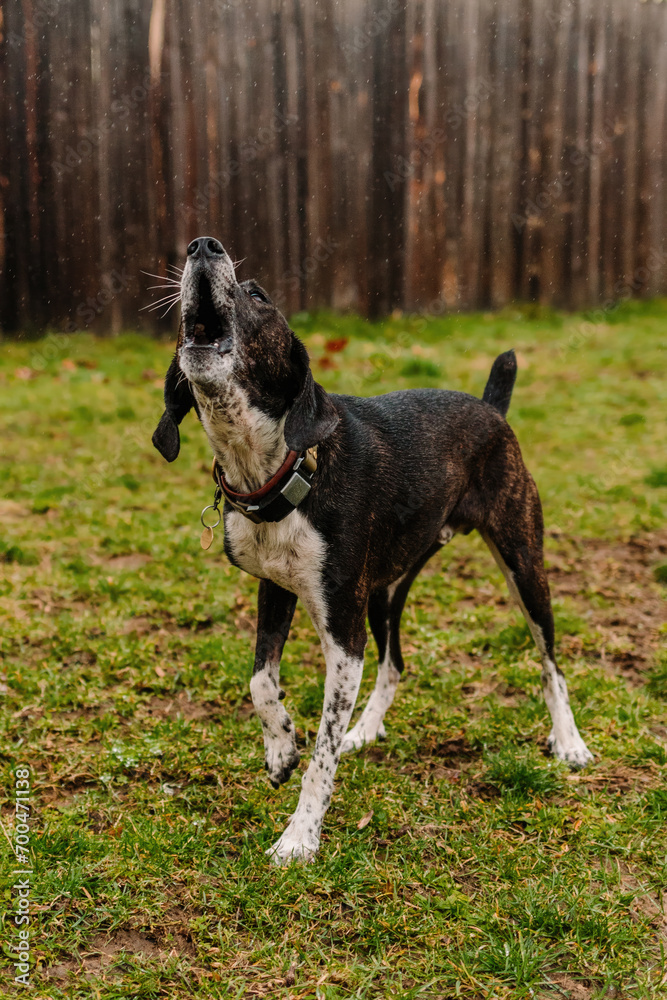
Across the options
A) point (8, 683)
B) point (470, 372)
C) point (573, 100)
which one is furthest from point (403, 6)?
point (8, 683)

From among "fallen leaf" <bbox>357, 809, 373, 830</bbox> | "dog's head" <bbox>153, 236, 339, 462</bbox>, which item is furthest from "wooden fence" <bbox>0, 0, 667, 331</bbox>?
"fallen leaf" <bbox>357, 809, 373, 830</bbox>

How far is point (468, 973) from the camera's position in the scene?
7.93 ft

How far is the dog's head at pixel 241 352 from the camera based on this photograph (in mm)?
2605

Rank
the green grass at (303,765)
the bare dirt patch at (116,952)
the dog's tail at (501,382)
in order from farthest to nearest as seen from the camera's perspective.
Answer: the dog's tail at (501,382) → the green grass at (303,765) → the bare dirt patch at (116,952)

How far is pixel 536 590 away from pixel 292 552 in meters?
1.18

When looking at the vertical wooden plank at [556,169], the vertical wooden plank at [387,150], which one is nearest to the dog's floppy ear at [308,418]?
the vertical wooden plank at [387,150]

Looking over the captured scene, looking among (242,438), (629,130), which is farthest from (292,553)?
(629,130)

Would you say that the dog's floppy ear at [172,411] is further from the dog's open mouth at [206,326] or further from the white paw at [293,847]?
the white paw at [293,847]

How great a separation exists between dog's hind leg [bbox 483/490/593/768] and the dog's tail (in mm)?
386

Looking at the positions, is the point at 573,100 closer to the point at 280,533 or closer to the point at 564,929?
the point at 280,533

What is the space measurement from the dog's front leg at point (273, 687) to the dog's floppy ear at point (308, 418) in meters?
0.62

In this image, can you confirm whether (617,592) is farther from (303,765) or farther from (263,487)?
(263,487)

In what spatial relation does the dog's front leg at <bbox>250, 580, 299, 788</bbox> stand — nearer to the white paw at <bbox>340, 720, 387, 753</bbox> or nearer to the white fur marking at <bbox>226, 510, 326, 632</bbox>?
the white fur marking at <bbox>226, 510, 326, 632</bbox>

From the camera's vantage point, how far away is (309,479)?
9.10ft
